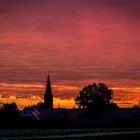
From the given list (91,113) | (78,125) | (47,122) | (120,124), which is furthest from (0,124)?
(91,113)

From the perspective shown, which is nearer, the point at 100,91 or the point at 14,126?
the point at 14,126

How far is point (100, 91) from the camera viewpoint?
571ft

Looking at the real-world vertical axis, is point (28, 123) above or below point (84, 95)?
below

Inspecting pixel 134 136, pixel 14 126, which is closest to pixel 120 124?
pixel 14 126

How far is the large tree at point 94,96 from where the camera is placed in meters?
172

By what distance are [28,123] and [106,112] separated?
97.0 metres

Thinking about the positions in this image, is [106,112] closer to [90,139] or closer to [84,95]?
[84,95]

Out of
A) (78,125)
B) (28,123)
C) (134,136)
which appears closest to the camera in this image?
(134,136)

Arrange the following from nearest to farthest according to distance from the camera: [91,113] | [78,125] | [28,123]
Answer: [28,123] < [78,125] < [91,113]

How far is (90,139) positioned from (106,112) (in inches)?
5260

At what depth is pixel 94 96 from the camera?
173000mm

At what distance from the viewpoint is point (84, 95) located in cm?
17300

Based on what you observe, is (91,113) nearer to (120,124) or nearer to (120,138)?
(120,124)

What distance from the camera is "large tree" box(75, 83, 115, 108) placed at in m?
172
